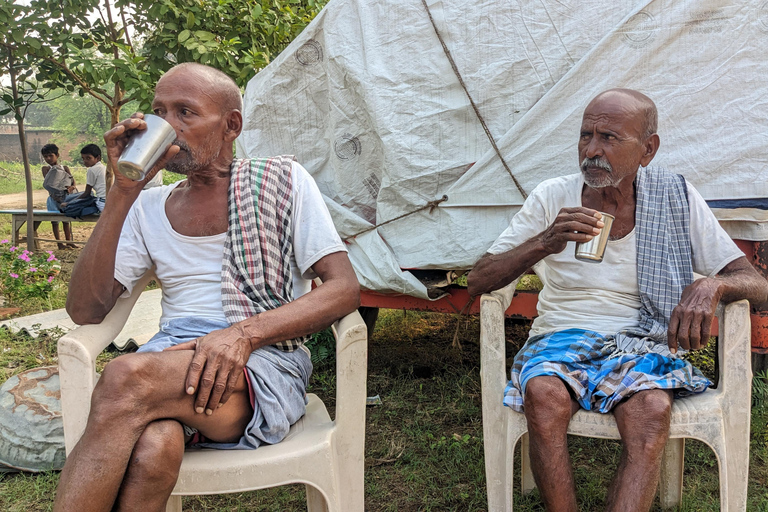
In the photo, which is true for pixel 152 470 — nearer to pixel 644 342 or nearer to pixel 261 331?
pixel 261 331

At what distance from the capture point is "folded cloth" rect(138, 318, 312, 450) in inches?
73.2

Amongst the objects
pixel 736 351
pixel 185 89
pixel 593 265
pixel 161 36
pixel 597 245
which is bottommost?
pixel 736 351

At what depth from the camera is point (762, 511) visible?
234 centimetres

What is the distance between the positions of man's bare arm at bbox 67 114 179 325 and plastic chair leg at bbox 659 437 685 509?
6.38ft

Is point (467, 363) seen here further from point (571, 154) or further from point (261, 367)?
point (261, 367)

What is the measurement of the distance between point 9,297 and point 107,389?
4.41 m

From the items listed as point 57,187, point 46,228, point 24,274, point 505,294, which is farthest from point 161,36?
point 46,228

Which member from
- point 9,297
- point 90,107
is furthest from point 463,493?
point 90,107

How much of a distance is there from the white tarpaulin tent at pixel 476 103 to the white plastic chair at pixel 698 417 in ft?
2.99

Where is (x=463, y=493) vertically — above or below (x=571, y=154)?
below

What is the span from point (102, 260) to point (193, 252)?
0.89 feet

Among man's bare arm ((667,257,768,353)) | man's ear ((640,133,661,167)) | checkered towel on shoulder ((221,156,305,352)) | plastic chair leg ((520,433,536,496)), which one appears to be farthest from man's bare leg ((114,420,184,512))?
man's ear ((640,133,661,167))

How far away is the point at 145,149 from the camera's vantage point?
1795 mm

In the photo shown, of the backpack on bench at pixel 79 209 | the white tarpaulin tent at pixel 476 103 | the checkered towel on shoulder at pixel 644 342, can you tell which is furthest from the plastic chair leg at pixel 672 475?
the backpack on bench at pixel 79 209
